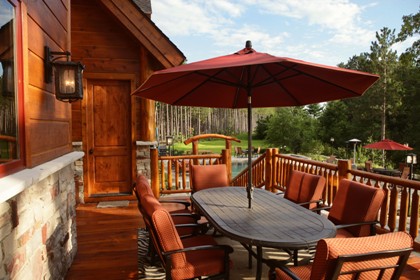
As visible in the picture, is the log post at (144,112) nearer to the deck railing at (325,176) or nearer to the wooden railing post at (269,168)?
the deck railing at (325,176)

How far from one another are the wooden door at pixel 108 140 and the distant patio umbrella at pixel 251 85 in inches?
90.4

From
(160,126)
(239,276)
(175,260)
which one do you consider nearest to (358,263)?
(175,260)

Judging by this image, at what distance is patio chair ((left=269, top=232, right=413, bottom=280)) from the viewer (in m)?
1.31

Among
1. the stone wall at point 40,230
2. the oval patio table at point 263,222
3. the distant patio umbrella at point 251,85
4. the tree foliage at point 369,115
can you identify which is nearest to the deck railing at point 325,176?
the distant patio umbrella at point 251,85

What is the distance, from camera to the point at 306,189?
11.2ft

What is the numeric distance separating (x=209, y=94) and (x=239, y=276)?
2252mm

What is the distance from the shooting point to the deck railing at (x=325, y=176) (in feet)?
10.6

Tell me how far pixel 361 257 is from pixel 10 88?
217 cm

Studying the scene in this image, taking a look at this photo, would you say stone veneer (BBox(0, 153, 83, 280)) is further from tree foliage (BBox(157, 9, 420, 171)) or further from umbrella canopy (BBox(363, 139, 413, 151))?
tree foliage (BBox(157, 9, 420, 171))

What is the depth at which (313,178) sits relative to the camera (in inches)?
133

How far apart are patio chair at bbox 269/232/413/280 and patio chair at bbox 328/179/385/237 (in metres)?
1.05

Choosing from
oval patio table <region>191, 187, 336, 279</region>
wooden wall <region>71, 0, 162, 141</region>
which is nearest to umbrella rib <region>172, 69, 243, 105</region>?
oval patio table <region>191, 187, 336, 279</region>

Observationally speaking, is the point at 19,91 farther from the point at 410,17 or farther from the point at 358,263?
the point at 410,17

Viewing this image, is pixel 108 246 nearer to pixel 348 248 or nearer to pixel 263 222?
pixel 263 222
